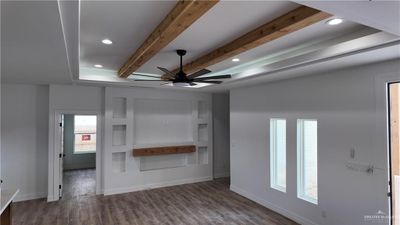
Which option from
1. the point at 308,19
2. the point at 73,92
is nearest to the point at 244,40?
the point at 308,19

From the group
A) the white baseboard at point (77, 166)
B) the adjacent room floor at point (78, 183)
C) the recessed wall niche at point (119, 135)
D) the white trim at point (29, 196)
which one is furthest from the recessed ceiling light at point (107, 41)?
the white baseboard at point (77, 166)

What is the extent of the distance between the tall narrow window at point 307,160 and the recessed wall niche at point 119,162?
4.08 metres

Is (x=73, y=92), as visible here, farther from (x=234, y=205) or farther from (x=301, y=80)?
(x=301, y=80)

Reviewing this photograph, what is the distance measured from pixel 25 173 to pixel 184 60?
444 centimetres

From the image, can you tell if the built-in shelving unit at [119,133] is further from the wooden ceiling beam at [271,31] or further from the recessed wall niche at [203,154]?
the wooden ceiling beam at [271,31]

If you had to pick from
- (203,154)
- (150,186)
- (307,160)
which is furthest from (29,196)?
(307,160)

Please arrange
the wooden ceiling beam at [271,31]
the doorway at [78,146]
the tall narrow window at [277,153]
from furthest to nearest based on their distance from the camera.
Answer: the doorway at [78,146], the tall narrow window at [277,153], the wooden ceiling beam at [271,31]

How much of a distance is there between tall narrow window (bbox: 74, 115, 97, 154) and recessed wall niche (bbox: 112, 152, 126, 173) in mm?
3246

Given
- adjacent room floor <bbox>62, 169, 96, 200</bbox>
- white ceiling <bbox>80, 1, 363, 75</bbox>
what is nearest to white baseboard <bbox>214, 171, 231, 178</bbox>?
adjacent room floor <bbox>62, 169, 96, 200</bbox>

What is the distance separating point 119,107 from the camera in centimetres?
602

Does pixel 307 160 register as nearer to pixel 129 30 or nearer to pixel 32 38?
pixel 129 30

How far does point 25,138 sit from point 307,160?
232 inches

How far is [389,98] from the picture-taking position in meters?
3.00

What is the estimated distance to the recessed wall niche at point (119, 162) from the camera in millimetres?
5914
